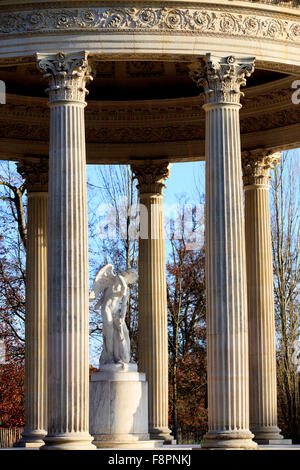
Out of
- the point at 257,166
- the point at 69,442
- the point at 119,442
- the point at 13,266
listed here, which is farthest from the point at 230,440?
the point at 13,266

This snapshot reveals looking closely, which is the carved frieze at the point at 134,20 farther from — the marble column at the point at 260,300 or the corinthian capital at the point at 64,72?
the marble column at the point at 260,300

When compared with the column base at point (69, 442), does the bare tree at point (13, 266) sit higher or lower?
higher

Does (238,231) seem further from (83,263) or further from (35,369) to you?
(35,369)

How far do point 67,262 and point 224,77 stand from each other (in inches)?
664

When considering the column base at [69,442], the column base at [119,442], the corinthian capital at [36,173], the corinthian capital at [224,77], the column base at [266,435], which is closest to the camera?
the column base at [69,442]

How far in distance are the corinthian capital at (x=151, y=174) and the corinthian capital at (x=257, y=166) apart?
7464mm

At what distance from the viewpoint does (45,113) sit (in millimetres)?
104938

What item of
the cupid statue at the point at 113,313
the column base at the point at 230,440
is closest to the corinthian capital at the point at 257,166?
the cupid statue at the point at 113,313

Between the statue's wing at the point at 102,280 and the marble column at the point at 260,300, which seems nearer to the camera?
the statue's wing at the point at 102,280

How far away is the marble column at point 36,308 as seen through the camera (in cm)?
9975

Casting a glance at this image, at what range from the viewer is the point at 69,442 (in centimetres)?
7594

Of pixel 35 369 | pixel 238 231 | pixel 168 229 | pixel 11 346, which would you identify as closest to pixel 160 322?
pixel 35 369

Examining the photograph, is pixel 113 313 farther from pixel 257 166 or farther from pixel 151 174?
pixel 257 166

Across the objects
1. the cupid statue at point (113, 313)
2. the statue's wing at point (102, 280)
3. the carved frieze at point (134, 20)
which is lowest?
the cupid statue at point (113, 313)
